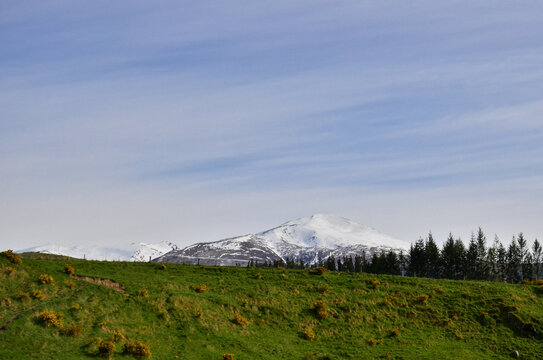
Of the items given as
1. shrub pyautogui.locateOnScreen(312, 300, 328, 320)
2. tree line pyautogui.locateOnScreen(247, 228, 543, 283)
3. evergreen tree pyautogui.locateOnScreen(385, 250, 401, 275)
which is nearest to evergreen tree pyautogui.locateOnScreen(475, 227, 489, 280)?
tree line pyautogui.locateOnScreen(247, 228, 543, 283)

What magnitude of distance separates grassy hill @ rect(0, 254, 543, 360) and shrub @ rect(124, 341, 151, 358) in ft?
2.50

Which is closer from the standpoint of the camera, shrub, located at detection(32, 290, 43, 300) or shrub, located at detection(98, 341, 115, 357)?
shrub, located at detection(98, 341, 115, 357)

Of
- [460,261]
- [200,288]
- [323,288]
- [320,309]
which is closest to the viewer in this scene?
[320,309]

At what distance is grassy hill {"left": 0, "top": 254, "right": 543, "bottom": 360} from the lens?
44.0 meters

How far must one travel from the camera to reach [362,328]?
2239 inches

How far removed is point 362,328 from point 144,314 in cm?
2505

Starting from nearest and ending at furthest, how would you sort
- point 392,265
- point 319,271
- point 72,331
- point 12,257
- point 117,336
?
point 72,331 → point 117,336 → point 12,257 → point 319,271 → point 392,265

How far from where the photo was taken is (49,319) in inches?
1700

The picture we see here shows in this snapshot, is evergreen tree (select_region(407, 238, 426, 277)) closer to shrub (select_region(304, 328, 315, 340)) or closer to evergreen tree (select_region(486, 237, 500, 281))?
evergreen tree (select_region(486, 237, 500, 281))

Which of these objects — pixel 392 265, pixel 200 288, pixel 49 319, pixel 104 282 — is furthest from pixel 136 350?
pixel 392 265

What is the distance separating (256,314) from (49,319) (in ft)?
74.1

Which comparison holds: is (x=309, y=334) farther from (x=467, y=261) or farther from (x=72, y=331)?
(x=467, y=261)

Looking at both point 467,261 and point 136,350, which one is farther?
point 467,261

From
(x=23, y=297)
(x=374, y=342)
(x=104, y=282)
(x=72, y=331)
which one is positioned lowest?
(x=374, y=342)
